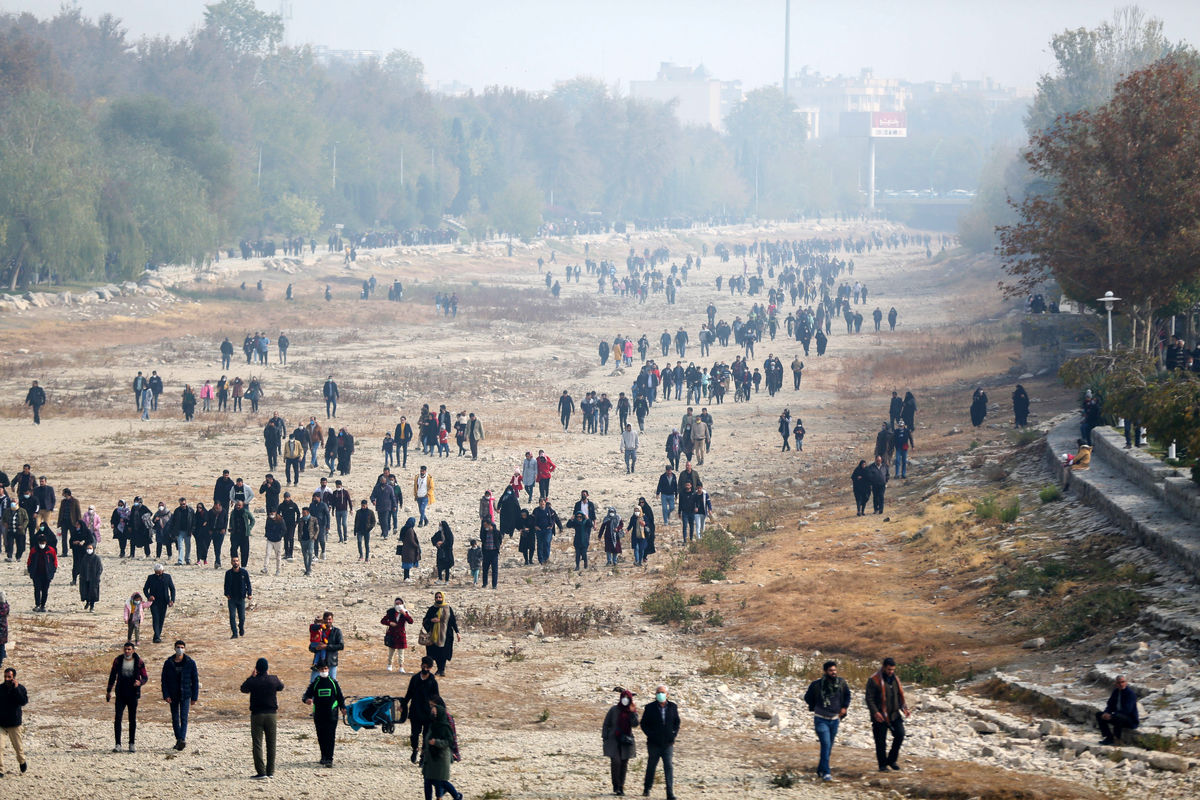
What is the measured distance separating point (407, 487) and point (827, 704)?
17.8 m

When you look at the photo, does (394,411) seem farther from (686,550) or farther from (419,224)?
(419,224)

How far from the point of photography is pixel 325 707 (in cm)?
1216

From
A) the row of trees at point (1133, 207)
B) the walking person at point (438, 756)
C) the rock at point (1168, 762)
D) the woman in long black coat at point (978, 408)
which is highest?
the row of trees at point (1133, 207)

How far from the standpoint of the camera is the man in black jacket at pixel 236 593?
17.0 metres

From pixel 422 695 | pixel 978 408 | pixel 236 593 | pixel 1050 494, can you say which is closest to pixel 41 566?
pixel 236 593

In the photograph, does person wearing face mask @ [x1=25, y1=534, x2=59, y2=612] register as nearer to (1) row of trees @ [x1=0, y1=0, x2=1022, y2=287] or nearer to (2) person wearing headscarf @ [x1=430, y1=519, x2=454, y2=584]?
(2) person wearing headscarf @ [x1=430, y1=519, x2=454, y2=584]

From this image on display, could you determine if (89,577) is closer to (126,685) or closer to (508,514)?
(126,685)

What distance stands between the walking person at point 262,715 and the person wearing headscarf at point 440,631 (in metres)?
3.55

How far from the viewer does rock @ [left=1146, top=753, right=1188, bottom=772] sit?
11453 millimetres

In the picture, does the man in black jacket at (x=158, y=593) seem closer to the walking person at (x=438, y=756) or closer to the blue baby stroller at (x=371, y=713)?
the blue baby stroller at (x=371, y=713)

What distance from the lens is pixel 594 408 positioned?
3603 centimetres

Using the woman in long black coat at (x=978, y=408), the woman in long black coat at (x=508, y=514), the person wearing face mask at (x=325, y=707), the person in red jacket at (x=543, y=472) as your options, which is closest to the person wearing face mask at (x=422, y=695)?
the person wearing face mask at (x=325, y=707)

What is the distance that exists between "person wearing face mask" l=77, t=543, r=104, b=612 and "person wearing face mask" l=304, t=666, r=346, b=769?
299 inches

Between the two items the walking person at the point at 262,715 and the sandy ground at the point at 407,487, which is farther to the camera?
the sandy ground at the point at 407,487
